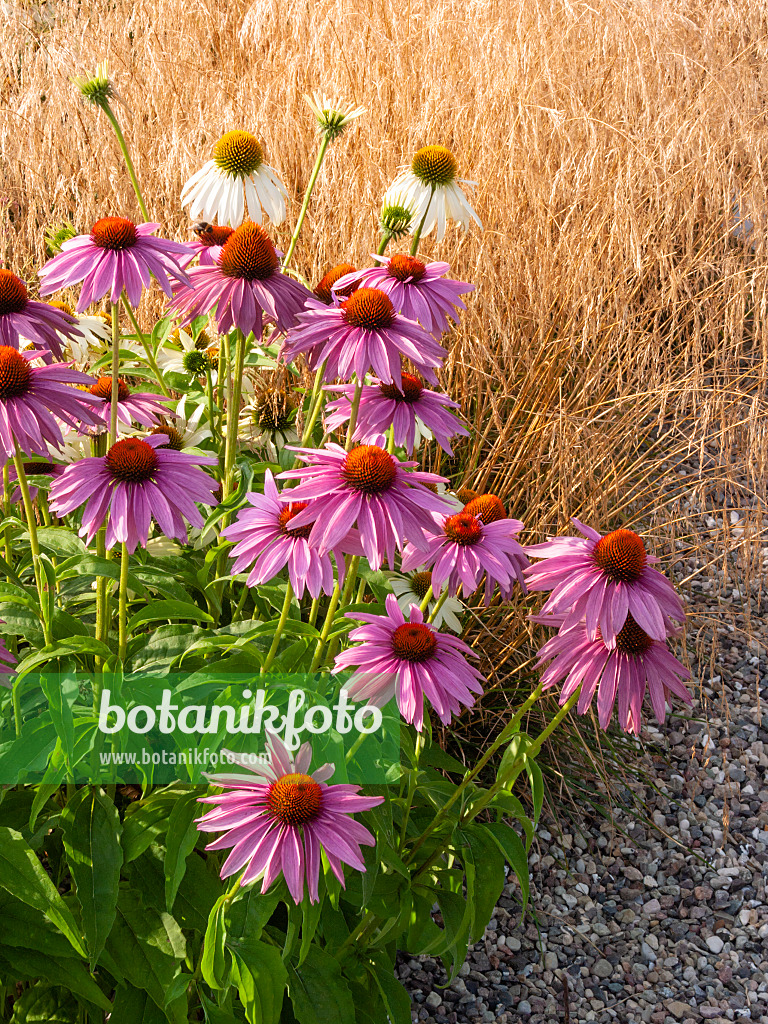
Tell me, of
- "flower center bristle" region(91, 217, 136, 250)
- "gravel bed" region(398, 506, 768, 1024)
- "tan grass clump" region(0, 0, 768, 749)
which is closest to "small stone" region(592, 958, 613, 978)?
"gravel bed" region(398, 506, 768, 1024)

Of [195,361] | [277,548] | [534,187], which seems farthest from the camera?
[534,187]

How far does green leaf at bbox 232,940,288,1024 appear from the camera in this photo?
83 centimetres

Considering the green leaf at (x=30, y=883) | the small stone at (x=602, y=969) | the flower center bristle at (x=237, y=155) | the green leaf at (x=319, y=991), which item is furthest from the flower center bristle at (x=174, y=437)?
the small stone at (x=602, y=969)

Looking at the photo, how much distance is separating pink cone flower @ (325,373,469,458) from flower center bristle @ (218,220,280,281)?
178mm

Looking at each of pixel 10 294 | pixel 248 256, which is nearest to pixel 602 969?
pixel 248 256

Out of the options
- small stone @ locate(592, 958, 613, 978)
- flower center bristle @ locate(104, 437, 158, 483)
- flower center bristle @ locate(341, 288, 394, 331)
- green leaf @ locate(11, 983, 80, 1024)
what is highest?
flower center bristle @ locate(341, 288, 394, 331)

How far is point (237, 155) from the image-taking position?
1.25m

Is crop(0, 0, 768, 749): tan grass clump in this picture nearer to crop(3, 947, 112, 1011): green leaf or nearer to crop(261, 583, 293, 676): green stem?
crop(261, 583, 293, 676): green stem

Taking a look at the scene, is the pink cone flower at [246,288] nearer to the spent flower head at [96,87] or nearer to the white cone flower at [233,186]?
the white cone flower at [233,186]

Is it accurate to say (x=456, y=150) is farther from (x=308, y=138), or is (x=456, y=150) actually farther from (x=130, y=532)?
(x=130, y=532)

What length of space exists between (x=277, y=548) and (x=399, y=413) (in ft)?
0.78

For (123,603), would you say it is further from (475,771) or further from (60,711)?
(475,771)

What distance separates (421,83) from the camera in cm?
Result: 272

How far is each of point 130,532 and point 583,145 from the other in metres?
1.99
